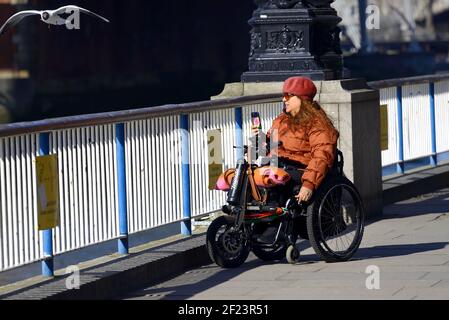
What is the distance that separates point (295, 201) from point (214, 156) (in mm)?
1668

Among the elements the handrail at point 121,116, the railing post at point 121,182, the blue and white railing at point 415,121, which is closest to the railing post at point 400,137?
the blue and white railing at point 415,121

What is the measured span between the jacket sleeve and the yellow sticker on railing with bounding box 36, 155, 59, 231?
1.70 metres

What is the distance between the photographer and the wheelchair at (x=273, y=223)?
29.6 ft

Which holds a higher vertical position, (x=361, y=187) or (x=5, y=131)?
(x=5, y=131)

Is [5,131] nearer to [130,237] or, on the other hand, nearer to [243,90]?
[130,237]

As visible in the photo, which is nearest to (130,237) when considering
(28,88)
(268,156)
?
(268,156)

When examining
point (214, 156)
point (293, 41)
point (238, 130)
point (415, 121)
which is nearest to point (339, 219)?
point (214, 156)

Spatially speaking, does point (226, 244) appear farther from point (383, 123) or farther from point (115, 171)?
point (383, 123)

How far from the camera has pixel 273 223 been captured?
9.20m

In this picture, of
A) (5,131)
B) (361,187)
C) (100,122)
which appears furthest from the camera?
(361,187)

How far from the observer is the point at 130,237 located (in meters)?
9.78

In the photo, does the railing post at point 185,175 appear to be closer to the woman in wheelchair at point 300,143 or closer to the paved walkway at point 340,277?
the paved walkway at point 340,277

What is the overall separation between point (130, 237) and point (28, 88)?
94.8ft
